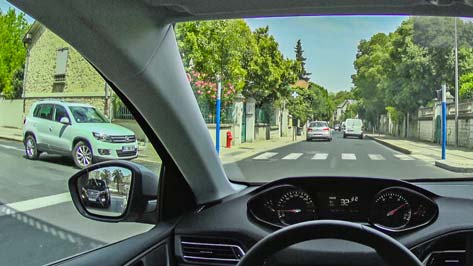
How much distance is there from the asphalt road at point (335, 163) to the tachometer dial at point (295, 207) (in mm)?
355

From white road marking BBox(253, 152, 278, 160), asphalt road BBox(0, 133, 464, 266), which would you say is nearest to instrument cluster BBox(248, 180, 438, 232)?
asphalt road BBox(0, 133, 464, 266)

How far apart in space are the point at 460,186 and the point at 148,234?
76.1 inches

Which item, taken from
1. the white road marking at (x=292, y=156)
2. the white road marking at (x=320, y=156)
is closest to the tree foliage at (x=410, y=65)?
the white road marking at (x=320, y=156)

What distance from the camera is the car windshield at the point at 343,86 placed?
2.30 metres

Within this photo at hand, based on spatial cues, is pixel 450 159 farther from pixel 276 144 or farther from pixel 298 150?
pixel 276 144

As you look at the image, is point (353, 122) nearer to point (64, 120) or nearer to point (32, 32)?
point (64, 120)

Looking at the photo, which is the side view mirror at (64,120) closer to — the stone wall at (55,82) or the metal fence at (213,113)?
the stone wall at (55,82)

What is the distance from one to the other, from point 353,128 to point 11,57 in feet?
9.63

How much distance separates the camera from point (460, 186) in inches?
102

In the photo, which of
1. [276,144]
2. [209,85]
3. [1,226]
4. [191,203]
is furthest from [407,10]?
[276,144]

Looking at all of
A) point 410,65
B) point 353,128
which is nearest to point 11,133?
point 410,65

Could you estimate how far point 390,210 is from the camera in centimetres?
238

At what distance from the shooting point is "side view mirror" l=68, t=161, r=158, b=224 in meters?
2.09

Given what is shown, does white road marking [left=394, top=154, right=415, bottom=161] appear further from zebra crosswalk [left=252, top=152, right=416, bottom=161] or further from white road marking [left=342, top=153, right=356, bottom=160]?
white road marking [left=342, top=153, right=356, bottom=160]
